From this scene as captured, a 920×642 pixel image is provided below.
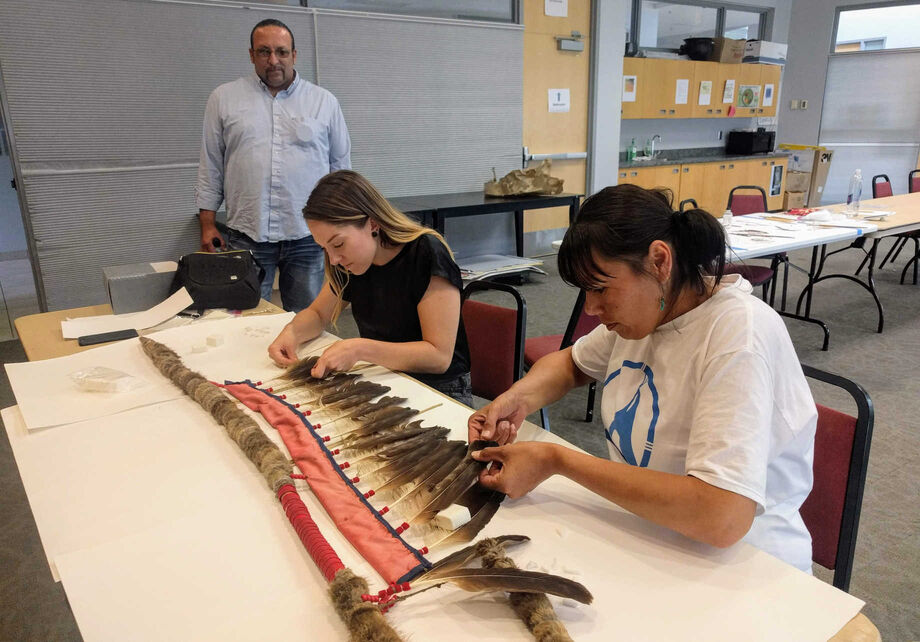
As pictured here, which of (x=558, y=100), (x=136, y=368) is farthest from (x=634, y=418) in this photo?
(x=558, y=100)

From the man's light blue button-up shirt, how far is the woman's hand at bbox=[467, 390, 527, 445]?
195cm

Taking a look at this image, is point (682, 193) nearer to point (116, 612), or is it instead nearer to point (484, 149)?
point (484, 149)

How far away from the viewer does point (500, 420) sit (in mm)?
1224

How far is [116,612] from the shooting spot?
79cm

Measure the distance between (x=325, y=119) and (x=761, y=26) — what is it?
809 centimetres

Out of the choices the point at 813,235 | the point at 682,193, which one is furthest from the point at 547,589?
the point at 682,193

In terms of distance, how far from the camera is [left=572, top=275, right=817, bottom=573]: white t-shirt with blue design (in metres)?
0.87

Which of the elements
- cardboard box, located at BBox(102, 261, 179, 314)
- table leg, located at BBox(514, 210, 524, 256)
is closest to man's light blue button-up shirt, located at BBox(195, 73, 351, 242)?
cardboard box, located at BBox(102, 261, 179, 314)

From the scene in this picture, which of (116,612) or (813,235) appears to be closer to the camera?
(116,612)

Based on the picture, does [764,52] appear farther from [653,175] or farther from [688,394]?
[688,394]

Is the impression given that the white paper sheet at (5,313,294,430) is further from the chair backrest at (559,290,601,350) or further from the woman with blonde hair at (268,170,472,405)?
the chair backrest at (559,290,601,350)

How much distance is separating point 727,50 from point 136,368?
778 centimetres

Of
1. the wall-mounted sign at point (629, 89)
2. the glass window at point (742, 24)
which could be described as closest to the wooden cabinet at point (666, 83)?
the wall-mounted sign at point (629, 89)

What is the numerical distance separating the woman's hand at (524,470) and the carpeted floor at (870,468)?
4.22 feet
